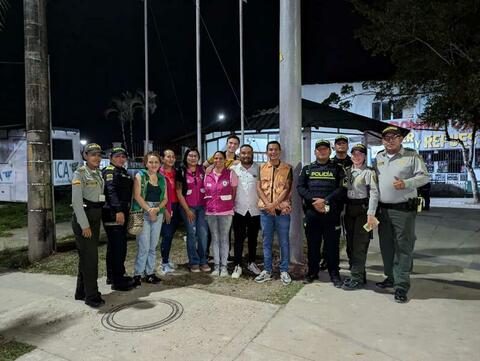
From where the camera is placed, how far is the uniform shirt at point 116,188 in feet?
14.6

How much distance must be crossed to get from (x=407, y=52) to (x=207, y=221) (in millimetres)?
11156

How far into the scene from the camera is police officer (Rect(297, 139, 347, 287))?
468 centimetres

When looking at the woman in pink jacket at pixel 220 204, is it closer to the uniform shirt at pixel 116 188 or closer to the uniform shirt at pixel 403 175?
the uniform shirt at pixel 116 188

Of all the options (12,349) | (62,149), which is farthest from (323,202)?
(62,149)

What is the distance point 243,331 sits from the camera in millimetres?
3480

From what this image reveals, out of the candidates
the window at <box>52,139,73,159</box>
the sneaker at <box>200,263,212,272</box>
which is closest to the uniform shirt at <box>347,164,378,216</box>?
the sneaker at <box>200,263,212,272</box>

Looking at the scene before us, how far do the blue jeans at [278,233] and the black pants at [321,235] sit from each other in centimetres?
28

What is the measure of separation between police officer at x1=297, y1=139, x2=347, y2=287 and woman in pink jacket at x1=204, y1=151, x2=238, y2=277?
3.11 feet

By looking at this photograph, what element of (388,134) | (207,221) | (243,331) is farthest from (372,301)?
(207,221)

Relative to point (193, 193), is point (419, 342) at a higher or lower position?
lower

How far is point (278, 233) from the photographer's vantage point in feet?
16.2

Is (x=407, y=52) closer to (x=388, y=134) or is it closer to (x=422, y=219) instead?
(x=422, y=219)

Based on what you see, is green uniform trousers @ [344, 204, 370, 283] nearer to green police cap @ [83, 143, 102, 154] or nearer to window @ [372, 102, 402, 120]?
green police cap @ [83, 143, 102, 154]

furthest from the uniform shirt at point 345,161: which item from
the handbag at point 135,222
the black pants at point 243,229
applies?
the handbag at point 135,222
